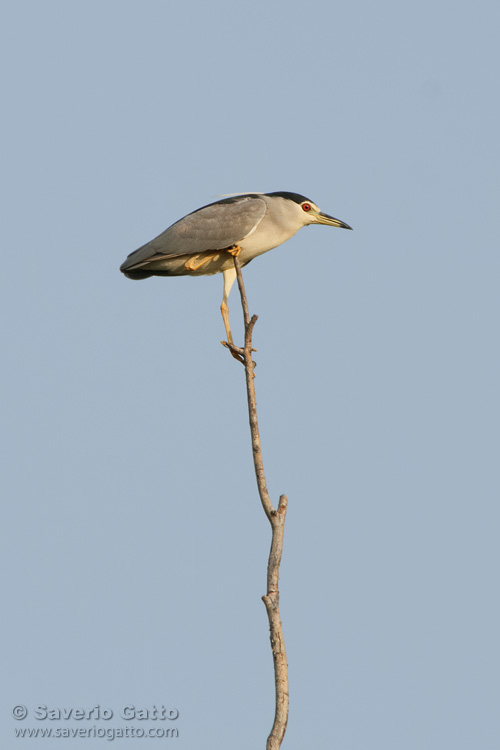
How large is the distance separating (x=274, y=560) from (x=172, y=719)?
1.63 meters

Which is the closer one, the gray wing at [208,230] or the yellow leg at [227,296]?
the gray wing at [208,230]

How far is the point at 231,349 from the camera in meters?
10.5

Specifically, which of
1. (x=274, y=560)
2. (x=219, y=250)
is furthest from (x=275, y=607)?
(x=219, y=250)

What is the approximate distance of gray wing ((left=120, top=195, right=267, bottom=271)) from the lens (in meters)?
11.2

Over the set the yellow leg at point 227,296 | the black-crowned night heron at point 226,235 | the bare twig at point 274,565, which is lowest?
the bare twig at point 274,565

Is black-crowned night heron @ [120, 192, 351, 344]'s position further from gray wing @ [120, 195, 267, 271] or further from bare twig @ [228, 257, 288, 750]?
bare twig @ [228, 257, 288, 750]

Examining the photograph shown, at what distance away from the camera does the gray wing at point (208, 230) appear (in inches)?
440

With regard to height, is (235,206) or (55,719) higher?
(235,206)

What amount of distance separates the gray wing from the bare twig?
98.7 inches

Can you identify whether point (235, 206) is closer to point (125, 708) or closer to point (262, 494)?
point (262, 494)

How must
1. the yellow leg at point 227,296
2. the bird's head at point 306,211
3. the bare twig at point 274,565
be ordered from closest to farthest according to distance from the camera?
the bare twig at point 274,565 → the yellow leg at point 227,296 → the bird's head at point 306,211

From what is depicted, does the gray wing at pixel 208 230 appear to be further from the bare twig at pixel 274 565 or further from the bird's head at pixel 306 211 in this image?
the bare twig at pixel 274 565

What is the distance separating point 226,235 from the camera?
439 inches

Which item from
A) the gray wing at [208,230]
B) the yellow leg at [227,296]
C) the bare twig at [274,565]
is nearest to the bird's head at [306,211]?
the gray wing at [208,230]
